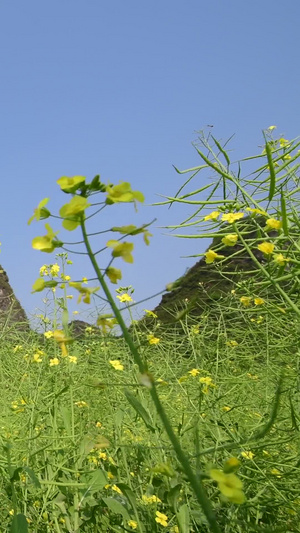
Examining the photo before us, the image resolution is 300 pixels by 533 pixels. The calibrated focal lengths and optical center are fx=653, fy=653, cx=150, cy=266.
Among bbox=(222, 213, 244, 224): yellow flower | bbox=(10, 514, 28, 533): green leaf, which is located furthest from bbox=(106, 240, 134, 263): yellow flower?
bbox=(10, 514, 28, 533): green leaf

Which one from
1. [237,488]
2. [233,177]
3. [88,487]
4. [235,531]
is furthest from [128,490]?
[237,488]

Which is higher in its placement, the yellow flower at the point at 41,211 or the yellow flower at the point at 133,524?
the yellow flower at the point at 41,211

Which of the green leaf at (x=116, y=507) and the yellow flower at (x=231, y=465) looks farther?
the green leaf at (x=116, y=507)

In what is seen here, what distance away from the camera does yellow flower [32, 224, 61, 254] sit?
2.04 ft

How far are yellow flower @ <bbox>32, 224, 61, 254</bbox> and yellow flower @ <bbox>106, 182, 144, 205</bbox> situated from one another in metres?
0.06

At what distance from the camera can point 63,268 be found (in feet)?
6.32

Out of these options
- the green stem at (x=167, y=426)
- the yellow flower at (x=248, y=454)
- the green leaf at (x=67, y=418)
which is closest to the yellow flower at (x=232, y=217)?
the yellow flower at (x=248, y=454)

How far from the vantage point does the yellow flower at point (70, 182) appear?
603mm

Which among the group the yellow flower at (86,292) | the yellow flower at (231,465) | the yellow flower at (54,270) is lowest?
the yellow flower at (231,465)

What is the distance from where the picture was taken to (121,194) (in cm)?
61

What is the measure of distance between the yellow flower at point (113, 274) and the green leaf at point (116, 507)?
2.62ft

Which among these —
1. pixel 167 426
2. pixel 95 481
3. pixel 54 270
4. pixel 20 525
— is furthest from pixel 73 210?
pixel 54 270

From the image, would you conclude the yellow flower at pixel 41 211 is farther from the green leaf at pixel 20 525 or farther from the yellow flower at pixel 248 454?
the yellow flower at pixel 248 454

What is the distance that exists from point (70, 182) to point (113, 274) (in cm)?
10
